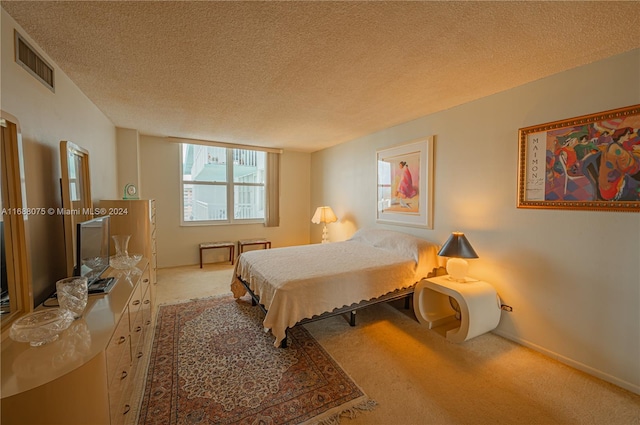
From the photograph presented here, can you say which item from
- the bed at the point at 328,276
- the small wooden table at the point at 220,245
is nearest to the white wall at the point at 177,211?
the small wooden table at the point at 220,245

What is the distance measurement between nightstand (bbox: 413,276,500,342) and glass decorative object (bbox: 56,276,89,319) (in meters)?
2.66

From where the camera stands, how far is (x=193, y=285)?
12.3 feet

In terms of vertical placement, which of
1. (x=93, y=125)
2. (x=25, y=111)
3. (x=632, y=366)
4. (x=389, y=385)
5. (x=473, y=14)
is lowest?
(x=389, y=385)

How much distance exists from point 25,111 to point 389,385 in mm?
2921

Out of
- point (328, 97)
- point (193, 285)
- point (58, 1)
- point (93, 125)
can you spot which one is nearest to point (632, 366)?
point (328, 97)

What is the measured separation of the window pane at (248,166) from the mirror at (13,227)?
3911 millimetres

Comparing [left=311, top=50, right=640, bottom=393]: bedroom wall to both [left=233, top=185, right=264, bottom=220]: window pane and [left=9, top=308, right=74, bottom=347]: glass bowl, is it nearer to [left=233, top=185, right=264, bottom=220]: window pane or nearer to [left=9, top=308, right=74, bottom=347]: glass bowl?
[left=9, top=308, right=74, bottom=347]: glass bowl

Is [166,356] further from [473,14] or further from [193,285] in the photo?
[473,14]

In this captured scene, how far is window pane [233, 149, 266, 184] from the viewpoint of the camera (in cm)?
519

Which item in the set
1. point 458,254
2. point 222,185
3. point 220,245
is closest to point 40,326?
point 458,254

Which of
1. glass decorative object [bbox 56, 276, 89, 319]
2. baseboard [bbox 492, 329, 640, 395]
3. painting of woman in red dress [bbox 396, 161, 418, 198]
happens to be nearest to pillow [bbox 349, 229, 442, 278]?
painting of woman in red dress [bbox 396, 161, 418, 198]

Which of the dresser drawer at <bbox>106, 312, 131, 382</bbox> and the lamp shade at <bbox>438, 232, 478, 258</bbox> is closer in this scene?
the dresser drawer at <bbox>106, 312, 131, 382</bbox>

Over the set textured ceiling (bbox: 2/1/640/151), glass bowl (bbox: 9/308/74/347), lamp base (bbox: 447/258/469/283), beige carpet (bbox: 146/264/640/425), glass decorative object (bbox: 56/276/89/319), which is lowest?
beige carpet (bbox: 146/264/640/425)

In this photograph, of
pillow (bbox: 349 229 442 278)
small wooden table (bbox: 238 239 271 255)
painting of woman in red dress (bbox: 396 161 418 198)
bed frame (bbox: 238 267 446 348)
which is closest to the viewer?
bed frame (bbox: 238 267 446 348)
